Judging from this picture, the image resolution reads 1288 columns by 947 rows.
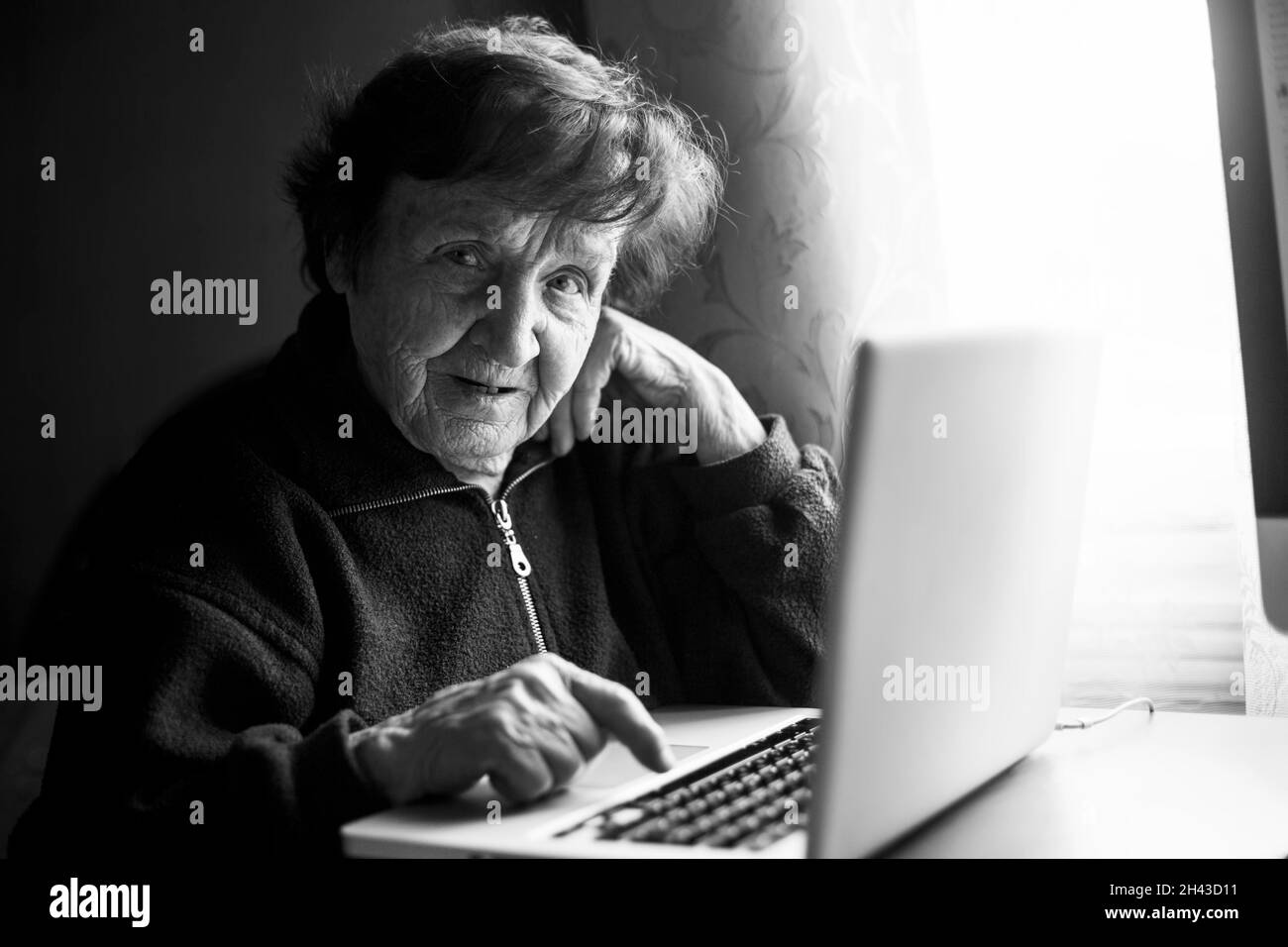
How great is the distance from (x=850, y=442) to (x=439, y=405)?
26.4 inches

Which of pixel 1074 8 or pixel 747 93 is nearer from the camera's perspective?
pixel 1074 8

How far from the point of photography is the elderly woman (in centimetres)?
86

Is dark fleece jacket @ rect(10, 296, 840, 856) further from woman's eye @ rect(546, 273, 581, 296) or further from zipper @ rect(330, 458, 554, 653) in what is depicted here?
woman's eye @ rect(546, 273, 581, 296)

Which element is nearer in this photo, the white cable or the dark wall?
the white cable

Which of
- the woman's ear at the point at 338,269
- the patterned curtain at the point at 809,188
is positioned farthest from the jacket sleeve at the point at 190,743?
the patterned curtain at the point at 809,188

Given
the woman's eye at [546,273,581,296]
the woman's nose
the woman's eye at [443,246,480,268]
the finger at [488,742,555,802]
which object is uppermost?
the woman's eye at [443,246,480,268]

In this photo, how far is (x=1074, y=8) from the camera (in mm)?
1479

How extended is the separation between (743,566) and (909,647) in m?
0.65

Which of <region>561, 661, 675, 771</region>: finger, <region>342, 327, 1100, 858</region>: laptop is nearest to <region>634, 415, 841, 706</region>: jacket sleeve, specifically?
<region>342, 327, 1100, 858</region>: laptop

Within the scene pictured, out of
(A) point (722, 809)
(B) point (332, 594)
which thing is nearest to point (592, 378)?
(B) point (332, 594)

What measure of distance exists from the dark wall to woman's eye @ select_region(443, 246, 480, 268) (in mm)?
656

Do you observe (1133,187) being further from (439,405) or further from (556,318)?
(439,405)
